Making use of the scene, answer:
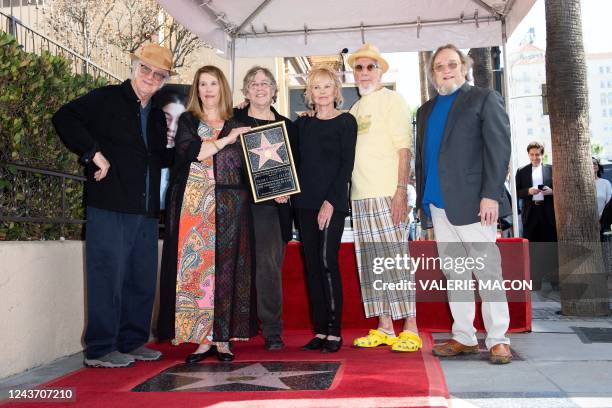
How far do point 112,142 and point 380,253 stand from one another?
201cm

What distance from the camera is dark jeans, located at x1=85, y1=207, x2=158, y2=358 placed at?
4488 millimetres

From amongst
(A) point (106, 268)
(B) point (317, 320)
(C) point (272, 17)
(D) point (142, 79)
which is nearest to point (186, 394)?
(A) point (106, 268)

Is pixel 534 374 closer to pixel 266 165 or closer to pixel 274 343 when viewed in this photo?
pixel 274 343

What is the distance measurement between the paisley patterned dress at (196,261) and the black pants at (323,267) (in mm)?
687

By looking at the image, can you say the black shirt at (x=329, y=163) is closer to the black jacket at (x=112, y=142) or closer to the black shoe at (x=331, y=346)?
the black shoe at (x=331, y=346)

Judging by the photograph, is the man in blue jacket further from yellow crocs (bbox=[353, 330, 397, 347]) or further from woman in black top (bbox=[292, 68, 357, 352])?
woman in black top (bbox=[292, 68, 357, 352])

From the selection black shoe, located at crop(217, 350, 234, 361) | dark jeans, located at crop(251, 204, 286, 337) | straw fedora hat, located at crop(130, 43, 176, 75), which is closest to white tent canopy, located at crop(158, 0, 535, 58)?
straw fedora hat, located at crop(130, 43, 176, 75)

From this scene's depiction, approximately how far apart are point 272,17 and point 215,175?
272cm

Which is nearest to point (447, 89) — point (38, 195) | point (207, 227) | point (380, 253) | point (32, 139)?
point (380, 253)

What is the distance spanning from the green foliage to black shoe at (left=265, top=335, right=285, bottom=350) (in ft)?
5.83

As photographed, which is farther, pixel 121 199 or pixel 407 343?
pixel 407 343

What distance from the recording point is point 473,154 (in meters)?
4.54

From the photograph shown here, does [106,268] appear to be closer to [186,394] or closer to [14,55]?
[186,394]

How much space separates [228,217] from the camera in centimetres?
471
